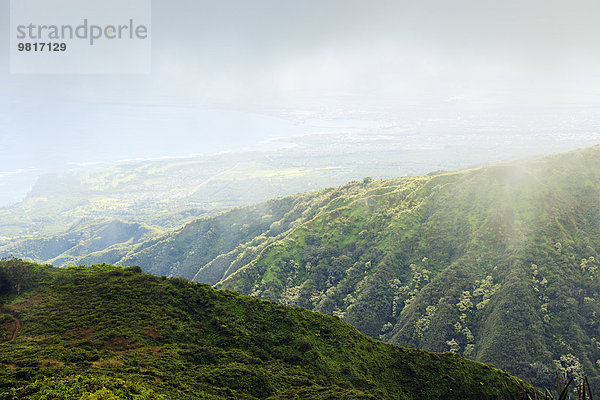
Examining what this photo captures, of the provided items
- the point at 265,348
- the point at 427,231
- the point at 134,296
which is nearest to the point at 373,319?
the point at 427,231

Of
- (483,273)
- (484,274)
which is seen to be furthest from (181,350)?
(483,273)

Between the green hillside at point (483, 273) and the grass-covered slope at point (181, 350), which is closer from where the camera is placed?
the grass-covered slope at point (181, 350)

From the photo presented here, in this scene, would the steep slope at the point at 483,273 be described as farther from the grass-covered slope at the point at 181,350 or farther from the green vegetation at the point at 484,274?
the grass-covered slope at the point at 181,350

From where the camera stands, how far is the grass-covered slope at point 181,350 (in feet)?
129

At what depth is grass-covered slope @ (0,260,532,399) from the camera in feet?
129

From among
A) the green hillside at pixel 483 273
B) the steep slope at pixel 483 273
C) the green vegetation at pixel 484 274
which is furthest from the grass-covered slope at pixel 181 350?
the steep slope at pixel 483 273

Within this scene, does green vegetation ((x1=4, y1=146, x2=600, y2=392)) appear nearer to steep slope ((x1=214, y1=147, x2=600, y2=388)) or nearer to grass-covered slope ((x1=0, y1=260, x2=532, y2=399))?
steep slope ((x1=214, y1=147, x2=600, y2=388))

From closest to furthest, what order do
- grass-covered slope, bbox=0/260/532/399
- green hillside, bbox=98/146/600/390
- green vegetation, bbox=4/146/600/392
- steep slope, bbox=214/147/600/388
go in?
grass-covered slope, bbox=0/260/532/399, green vegetation, bbox=4/146/600/392, green hillside, bbox=98/146/600/390, steep slope, bbox=214/147/600/388

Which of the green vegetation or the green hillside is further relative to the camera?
the green hillside

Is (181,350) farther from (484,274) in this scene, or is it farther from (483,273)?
(483,273)

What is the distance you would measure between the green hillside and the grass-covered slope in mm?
60238

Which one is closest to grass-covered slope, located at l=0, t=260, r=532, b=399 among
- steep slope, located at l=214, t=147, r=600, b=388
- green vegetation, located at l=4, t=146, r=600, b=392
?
green vegetation, located at l=4, t=146, r=600, b=392

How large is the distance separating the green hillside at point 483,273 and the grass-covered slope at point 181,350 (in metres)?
60.2

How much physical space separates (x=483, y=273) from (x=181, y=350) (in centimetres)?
13631
